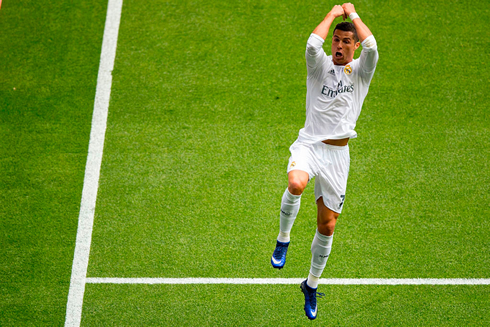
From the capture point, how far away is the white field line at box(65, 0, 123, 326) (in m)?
6.64

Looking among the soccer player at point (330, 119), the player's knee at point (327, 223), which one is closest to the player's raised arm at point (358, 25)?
the soccer player at point (330, 119)

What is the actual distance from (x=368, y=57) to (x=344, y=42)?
273 millimetres

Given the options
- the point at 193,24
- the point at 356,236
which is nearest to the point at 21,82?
the point at 193,24

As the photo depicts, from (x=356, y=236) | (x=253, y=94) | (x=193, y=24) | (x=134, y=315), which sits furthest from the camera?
(x=193, y=24)

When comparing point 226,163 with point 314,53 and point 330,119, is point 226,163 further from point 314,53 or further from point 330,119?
point 314,53

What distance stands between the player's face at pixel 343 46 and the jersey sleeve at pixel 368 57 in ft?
0.42

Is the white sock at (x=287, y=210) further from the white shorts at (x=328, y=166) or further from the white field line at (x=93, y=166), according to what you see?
the white field line at (x=93, y=166)

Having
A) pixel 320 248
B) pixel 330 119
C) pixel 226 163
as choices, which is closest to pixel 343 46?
pixel 330 119

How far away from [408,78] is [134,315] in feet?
17.4

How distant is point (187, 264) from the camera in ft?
22.5

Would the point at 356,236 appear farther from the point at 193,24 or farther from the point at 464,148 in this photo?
the point at 193,24

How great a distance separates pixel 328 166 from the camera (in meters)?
5.37

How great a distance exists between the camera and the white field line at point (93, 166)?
664 cm

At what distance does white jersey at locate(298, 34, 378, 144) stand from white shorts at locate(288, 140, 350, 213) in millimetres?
109
